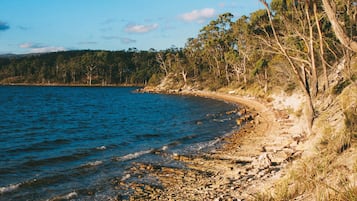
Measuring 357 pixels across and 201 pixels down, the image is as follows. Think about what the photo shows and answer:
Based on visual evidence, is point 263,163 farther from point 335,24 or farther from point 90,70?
point 90,70

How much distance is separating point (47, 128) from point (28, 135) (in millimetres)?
3727

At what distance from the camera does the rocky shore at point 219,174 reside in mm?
11516

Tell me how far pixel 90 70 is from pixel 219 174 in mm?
148268

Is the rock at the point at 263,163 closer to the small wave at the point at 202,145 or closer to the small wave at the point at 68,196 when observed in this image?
the small wave at the point at 202,145

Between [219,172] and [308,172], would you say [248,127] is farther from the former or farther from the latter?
[308,172]

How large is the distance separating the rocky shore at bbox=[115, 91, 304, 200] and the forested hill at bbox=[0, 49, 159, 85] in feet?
417

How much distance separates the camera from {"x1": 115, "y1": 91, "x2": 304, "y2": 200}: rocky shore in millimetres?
11516

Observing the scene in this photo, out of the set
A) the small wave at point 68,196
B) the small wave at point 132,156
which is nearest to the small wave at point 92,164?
the small wave at point 132,156

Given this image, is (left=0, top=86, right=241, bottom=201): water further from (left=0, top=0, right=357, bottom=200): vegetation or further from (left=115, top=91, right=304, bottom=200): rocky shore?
(left=0, top=0, right=357, bottom=200): vegetation

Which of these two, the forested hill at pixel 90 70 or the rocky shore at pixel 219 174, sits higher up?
the forested hill at pixel 90 70

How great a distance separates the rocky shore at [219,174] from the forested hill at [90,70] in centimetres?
12703

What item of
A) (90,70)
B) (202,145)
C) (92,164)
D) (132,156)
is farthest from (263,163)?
(90,70)

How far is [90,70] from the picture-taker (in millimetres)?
154625

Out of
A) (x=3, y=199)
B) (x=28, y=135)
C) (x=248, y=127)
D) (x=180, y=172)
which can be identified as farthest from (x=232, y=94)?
(x=3, y=199)
